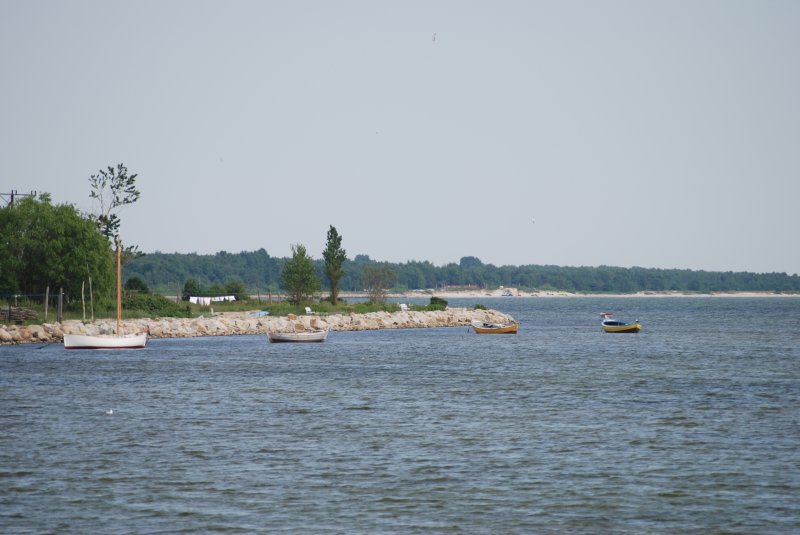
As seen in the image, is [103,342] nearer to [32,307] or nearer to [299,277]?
[32,307]

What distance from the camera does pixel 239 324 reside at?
306 ft

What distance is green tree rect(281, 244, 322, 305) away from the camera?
115375 mm

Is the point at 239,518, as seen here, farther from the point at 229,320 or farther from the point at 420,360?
the point at 229,320

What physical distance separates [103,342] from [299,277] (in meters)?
50.6

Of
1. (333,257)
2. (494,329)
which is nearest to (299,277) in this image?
(333,257)

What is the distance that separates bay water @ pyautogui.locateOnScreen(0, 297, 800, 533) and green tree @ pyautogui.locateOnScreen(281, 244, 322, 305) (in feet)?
200

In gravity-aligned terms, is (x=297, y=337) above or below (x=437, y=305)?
below

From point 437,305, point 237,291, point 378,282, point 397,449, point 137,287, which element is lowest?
point 397,449

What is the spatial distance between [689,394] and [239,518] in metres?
26.7

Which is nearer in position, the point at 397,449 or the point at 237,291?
the point at 397,449

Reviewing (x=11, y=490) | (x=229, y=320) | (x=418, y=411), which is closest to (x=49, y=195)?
(x=229, y=320)

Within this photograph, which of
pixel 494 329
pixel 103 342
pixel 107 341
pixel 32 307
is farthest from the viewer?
pixel 494 329

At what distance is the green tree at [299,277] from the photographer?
379ft

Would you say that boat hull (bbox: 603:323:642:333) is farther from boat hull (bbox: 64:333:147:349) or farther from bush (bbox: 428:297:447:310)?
boat hull (bbox: 64:333:147:349)
